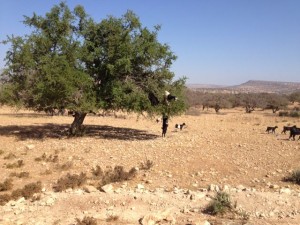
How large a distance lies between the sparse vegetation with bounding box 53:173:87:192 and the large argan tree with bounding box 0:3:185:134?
610 cm

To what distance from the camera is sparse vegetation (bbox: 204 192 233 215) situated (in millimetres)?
8547

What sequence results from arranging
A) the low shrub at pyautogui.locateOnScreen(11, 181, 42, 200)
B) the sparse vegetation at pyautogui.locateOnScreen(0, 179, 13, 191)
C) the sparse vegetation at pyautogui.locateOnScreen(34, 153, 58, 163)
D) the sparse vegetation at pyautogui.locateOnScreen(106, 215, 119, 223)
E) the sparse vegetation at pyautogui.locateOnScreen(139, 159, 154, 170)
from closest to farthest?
the sparse vegetation at pyautogui.locateOnScreen(106, 215, 119, 223), the low shrub at pyautogui.locateOnScreen(11, 181, 42, 200), the sparse vegetation at pyautogui.locateOnScreen(0, 179, 13, 191), the sparse vegetation at pyautogui.locateOnScreen(139, 159, 154, 170), the sparse vegetation at pyautogui.locateOnScreen(34, 153, 58, 163)

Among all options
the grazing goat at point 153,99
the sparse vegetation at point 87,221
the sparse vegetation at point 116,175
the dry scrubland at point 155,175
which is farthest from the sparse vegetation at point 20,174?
the grazing goat at point 153,99

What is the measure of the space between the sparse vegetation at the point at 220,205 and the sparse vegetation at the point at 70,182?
446cm

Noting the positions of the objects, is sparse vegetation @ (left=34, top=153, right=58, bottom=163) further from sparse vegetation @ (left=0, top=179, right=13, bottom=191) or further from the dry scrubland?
sparse vegetation @ (left=0, top=179, right=13, bottom=191)

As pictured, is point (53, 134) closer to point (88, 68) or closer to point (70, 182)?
point (88, 68)

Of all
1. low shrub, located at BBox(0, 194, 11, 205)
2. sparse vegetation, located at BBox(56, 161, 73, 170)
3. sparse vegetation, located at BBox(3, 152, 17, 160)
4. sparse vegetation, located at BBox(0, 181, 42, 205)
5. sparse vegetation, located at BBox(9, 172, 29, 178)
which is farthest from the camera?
sparse vegetation, located at BBox(3, 152, 17, 160)

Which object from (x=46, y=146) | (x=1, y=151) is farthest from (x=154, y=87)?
(x=1, y=151)

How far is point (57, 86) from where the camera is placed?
1719cm

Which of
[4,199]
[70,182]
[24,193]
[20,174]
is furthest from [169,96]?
[4,199]

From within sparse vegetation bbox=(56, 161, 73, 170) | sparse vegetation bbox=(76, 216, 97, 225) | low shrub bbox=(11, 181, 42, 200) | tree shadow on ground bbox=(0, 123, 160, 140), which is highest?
tree shadow on ground bbox=(0, 123, 160, 140)

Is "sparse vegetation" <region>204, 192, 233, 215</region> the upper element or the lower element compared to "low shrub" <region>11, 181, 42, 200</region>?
upper

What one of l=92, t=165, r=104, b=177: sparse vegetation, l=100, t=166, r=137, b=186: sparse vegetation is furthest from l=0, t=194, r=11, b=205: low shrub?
l=92, t=165, r=104, b=177: sparse vegetation

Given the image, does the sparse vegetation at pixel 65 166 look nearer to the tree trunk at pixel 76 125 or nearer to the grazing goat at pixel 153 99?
the tree trunk at pixel 76 125
